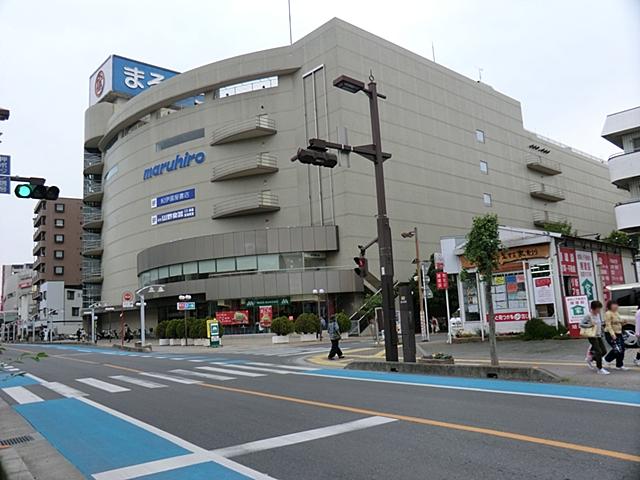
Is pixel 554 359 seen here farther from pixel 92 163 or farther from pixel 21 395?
pixel 92 163

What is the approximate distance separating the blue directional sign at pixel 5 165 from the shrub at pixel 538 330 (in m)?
18.2

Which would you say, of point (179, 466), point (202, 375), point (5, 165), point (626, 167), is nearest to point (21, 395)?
point (202, 375)

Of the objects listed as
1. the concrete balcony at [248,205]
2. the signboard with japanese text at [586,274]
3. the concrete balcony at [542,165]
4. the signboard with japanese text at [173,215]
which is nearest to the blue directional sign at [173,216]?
the signboard with japanese text at [173,215]

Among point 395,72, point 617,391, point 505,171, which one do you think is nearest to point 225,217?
point 395,72

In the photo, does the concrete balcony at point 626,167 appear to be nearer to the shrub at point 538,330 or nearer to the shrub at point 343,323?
the shrub at point 538,330

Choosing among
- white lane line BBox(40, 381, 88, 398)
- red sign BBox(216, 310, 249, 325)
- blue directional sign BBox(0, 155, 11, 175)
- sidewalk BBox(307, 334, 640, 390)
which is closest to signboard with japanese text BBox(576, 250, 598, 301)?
sidewalk BBox(307, 334, 640, 390)

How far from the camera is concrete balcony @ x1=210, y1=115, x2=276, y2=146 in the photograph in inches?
2043

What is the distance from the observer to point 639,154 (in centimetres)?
3142

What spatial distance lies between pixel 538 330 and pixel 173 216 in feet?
146

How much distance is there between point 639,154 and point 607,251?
10193mm

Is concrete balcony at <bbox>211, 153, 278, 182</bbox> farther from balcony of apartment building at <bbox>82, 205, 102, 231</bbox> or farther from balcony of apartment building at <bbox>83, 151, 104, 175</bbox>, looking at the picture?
balcony of apartment building at <bbox>83, 151, 104, 175</bbox>

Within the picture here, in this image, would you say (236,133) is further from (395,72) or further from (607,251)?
(607,251)

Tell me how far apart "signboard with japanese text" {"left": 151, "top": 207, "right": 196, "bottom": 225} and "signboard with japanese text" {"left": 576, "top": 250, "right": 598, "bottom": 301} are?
41016mm

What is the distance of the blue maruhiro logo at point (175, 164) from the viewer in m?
56.1
